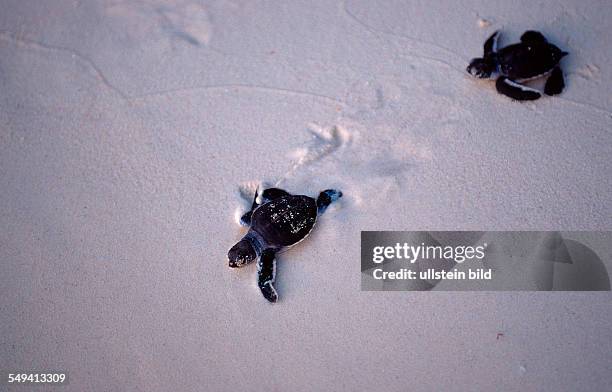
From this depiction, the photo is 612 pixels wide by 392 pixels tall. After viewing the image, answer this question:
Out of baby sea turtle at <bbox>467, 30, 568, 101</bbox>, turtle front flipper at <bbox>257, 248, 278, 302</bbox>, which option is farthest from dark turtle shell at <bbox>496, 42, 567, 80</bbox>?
turtle front flipper at <bbox>257, 248, 278, 302</bbox>

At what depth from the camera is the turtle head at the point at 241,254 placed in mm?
2025

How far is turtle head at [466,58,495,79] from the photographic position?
2.40 meters

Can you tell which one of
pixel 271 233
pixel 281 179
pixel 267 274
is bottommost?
pixel 267 274

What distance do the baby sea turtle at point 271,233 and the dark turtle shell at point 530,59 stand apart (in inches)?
48.7

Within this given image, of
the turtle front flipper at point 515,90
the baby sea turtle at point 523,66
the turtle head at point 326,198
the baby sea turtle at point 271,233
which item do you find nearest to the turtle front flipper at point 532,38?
the baby sea turtle at point 523,66

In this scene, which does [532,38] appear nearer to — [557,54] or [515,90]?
[557,54]

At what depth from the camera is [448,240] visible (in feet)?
6.95

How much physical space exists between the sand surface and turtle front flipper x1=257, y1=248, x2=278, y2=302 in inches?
2.0

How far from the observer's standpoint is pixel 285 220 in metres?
2.04

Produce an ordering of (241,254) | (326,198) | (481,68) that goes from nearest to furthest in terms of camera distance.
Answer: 1. (241,254)
2. (326,198)
3. (481,68)

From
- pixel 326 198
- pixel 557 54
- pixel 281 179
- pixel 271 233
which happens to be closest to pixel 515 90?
pixel 557 54

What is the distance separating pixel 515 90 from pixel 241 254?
63.5 inches

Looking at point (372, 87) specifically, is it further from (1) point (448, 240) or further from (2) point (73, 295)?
(2) point (73, 295)

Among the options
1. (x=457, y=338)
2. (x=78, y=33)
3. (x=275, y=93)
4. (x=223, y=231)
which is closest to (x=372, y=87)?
(x=275, y=93)
